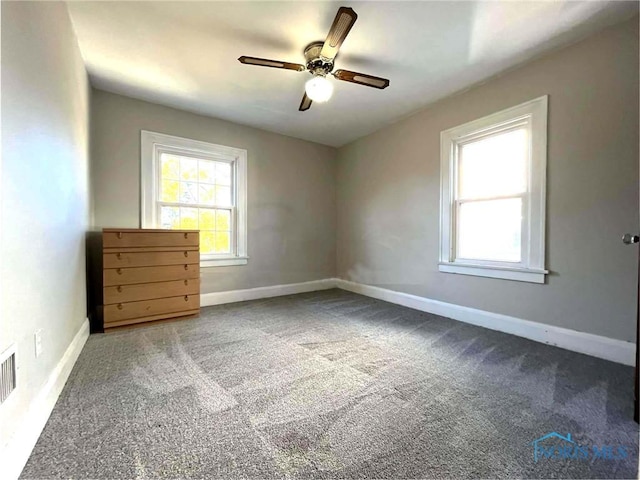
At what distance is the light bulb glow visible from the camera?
2238mm

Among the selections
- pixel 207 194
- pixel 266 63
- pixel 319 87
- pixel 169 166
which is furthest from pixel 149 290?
pixel 319 87

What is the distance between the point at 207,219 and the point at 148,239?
0.95 m

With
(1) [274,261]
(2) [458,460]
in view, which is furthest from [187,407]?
(1) [274,261]

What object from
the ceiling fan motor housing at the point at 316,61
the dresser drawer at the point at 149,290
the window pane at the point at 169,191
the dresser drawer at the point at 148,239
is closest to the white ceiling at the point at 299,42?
the ceiling fan motor housing at the point at 316,61

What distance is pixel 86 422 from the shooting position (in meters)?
1.30

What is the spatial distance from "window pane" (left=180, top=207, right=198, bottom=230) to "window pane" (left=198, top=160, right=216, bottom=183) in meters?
0.44

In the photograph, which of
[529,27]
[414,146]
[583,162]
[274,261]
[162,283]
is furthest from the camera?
[274,261]

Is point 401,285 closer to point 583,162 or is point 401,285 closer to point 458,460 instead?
point 583,162

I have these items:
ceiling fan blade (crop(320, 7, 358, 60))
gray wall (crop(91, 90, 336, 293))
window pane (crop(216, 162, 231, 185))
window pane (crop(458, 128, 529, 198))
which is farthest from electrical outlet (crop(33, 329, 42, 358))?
window pane (crop(458, 128, 529, 198))

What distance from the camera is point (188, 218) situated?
11.5ft

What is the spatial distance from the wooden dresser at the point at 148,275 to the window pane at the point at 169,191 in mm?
663

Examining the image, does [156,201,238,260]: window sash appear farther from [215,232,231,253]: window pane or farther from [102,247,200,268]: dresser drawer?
[102,247,200,268]: dresser drawer

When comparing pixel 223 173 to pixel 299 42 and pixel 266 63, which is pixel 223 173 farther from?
pixel 299 42

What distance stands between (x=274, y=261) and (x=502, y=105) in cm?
334
